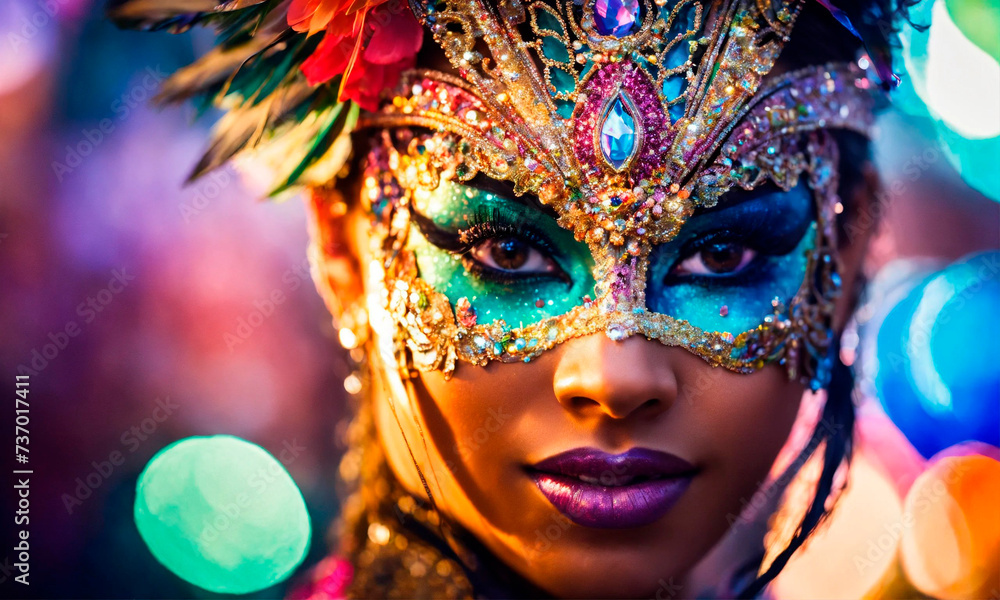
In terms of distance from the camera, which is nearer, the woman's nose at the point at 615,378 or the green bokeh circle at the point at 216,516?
the woman's nose at the point at 615,378

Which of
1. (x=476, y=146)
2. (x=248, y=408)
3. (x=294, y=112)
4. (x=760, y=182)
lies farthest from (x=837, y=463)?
(x=248, y=408)

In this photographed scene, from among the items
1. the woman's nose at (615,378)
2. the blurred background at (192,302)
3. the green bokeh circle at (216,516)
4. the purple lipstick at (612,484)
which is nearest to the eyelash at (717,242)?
the woman's nose at (615,378)

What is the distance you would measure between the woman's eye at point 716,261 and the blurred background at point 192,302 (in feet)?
1.76

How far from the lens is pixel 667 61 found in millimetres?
1312

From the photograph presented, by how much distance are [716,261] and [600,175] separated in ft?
0.87

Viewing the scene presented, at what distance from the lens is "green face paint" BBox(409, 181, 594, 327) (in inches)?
51.2

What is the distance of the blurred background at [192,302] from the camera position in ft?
6.74

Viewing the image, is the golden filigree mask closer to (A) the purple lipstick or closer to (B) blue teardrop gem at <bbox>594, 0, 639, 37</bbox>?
(B) blue teardrop gem at <bbox>594, 0, 639, 37</bbox>

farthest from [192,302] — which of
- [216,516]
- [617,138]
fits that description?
[617,138]

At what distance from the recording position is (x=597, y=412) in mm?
1245

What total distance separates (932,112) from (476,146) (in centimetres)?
135

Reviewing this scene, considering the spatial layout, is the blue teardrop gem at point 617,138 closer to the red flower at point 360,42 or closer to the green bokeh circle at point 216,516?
the red flower at point 360,42

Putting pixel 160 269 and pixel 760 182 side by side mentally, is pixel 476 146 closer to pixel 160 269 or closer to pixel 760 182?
pixel 760 182

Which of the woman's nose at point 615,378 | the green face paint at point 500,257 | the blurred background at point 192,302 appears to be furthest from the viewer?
the blurred background at point 192,302
